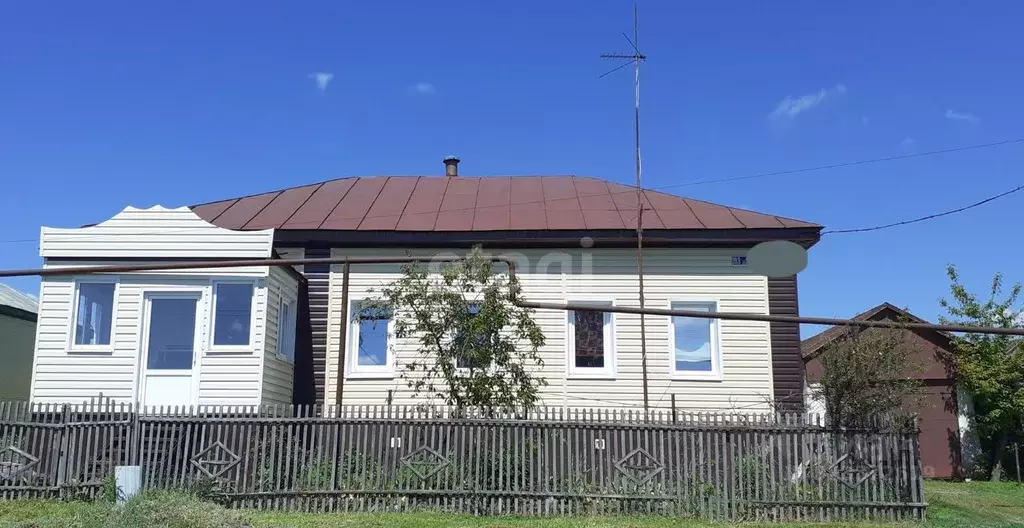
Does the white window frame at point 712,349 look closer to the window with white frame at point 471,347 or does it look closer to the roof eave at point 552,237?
the roof eave at point 552,237

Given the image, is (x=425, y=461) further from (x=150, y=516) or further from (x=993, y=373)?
(x=993, y=373)

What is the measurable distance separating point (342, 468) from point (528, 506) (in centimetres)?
290

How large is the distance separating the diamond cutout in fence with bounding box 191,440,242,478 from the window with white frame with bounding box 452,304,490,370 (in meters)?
3.82

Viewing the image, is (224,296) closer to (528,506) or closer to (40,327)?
(40,327)

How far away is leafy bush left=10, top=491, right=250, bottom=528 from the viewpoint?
1075 cm

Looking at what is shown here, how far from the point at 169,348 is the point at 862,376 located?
12183mm

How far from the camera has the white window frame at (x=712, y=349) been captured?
57.8 ft

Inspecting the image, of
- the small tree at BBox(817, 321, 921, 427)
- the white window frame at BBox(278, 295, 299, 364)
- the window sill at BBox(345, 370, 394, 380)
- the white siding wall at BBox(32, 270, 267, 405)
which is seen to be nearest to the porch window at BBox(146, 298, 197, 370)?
the white siding wall at BBox(32, 270, 267, 405)

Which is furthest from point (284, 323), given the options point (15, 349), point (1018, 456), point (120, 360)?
point (1018, 456)

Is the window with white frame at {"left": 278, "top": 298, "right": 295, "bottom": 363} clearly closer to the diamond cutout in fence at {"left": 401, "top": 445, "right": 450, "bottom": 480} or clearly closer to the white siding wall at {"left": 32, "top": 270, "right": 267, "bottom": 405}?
the white siding wall at {"left": 32, "top": 270, "right": 267, "bottom": 405}

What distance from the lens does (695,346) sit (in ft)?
59.1

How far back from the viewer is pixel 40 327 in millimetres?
15211

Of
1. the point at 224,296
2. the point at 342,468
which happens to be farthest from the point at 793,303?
the point at 224,296

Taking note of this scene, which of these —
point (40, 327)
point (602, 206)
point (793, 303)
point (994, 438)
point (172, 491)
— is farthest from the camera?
point (994, 438)
